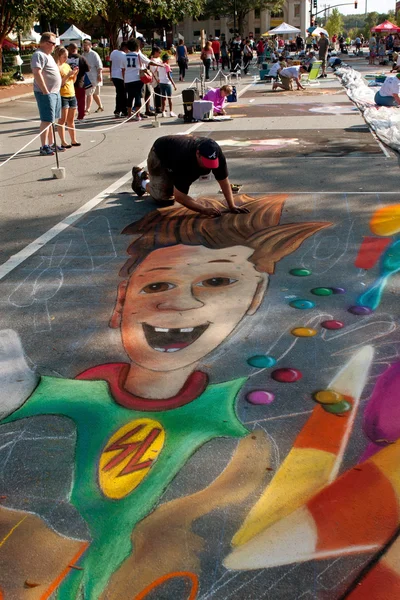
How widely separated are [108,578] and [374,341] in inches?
98.9

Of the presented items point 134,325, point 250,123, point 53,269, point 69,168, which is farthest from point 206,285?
point 250,123

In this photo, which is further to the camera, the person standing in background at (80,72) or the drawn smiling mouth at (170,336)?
the person standing in background at (80,72)

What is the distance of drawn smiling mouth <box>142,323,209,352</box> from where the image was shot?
4488 millimetres

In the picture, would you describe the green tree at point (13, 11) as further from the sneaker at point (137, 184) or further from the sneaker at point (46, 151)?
the sneaker at point (137, 184)

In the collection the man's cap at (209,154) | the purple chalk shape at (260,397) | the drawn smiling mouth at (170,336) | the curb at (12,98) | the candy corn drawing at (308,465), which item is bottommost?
the candy corn drawing at (308,465)

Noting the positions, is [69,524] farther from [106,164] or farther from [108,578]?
[106,164]

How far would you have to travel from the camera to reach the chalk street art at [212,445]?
2641 millimetres

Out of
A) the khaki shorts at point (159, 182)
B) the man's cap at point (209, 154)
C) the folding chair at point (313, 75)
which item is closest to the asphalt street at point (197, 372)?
the khaki shorts at point (159, 182)

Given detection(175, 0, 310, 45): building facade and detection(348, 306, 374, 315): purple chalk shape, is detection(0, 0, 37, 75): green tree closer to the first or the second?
detection(348, 306, 374, 315): purple chalk shape

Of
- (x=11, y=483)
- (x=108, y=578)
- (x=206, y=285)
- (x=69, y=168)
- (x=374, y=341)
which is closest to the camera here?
(x=108, y=578)

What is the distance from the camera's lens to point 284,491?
305 centimetres

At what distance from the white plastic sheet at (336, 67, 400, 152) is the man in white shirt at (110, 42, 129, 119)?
5963mm

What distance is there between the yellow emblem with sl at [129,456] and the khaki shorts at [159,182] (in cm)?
481

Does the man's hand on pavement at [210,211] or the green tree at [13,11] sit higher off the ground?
the green tree at [13,11]
